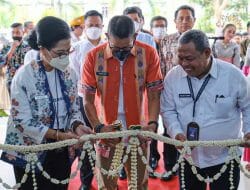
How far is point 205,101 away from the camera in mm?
1842

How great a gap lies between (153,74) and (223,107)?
447 mm

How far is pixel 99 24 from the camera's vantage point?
133 inches

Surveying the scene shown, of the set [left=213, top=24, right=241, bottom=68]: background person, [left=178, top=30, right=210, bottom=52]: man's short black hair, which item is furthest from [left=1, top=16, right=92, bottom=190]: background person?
[left=213, top=24, right=241, bottom=68]: background person

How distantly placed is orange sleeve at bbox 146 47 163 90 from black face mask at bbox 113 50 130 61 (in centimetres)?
14

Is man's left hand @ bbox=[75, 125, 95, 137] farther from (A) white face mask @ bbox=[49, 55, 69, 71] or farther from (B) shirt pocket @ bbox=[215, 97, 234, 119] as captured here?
(B) shirt pocket @ bbox=[215, 97, 234, 119]

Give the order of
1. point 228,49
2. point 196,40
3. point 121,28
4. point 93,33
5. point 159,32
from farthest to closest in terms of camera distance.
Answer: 1. point 228,49
2. point 159,32
3. point 93,33
4. point 121,28
5. point 196,40

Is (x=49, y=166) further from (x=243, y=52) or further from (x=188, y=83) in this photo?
(x=243, y=52)

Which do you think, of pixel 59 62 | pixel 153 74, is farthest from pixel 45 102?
pixel 153 74

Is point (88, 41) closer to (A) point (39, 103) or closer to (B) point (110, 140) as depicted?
(B) point (110, 140)

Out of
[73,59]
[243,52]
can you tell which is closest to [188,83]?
[73,59]

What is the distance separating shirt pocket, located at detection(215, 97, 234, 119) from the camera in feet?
5.97

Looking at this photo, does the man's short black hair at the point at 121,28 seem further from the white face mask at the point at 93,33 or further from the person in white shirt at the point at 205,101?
the white face mask at the point at 93,33

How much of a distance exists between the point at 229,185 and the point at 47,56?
1144mm

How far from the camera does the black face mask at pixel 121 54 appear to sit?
6.63 feet
